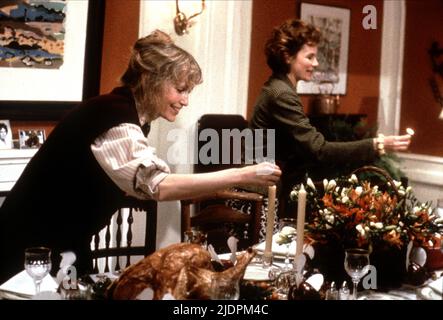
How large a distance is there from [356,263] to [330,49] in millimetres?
3550

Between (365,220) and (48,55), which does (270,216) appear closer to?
(365,220)

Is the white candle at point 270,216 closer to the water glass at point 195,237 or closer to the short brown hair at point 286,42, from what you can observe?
the water glass at point 195,237

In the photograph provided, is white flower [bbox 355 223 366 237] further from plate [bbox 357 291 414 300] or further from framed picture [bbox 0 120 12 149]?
framed picture [bbox 0 120 12 149]

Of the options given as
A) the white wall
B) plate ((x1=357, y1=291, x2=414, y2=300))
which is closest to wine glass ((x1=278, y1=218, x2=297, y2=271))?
plate ((x1=357, y1=291, x2=414, y2=300))

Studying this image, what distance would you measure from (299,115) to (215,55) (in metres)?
1.15

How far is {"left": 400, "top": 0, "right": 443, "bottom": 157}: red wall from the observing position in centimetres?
512

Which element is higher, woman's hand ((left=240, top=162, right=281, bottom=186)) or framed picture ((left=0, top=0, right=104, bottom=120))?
framed picture ((left=0, top=0, right=104, bottom=120))

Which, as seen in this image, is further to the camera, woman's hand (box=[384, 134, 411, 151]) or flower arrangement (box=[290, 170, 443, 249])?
woman's hand (box=[384, 134, 411, 151])

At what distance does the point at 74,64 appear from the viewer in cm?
360

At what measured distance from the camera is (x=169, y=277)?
145 cm

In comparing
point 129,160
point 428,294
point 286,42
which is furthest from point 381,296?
point 286,42

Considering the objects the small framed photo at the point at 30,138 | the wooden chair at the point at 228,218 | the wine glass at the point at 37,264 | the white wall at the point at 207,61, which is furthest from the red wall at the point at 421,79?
the wine glass at the point at 37,264
